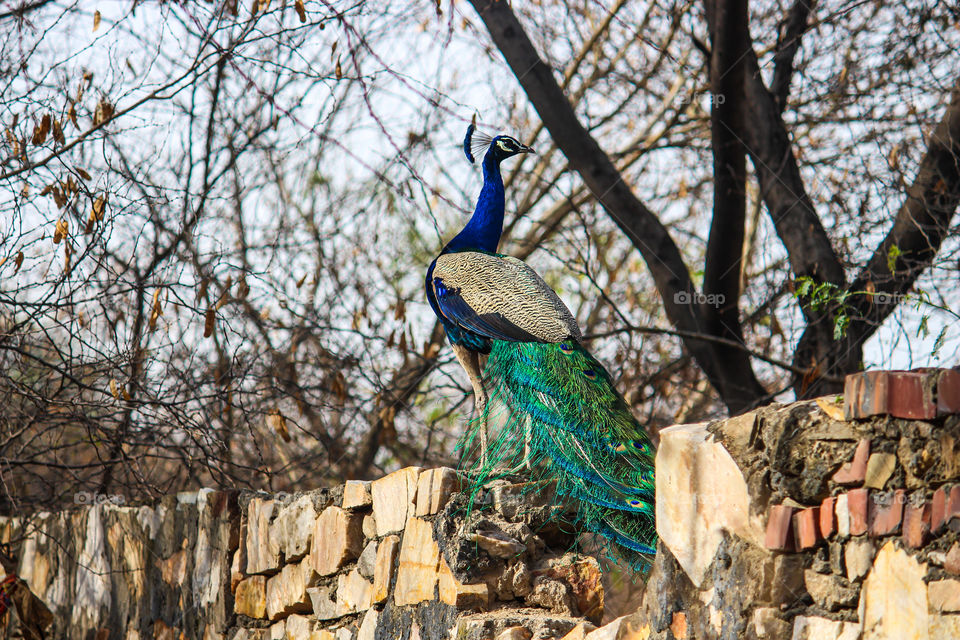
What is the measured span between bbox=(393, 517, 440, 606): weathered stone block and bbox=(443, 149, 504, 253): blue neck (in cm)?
144

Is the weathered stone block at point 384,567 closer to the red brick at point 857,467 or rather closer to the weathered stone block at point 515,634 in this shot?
the weathered stone block at point 515,634

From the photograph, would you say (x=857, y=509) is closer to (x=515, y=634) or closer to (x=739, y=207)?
(x=515, y=634)

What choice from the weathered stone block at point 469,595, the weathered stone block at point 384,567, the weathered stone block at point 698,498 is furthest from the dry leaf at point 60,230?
the weathered stone block at point 698,498

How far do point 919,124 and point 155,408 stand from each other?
5.05 m

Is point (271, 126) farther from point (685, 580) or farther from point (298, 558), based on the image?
point (685, 580)

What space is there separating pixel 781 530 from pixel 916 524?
31 cm

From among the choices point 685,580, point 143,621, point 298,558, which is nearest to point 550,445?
point 685,580

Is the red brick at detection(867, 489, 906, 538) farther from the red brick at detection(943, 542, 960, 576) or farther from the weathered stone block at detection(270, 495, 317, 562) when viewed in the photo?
the weathered stone block at detection(270, 495, 317, 562)

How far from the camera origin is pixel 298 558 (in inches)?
160

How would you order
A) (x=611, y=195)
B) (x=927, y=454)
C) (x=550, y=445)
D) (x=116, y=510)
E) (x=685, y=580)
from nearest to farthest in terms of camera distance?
(x=927, y=454), (x=685, y=580), (x=550, y=445), (x=116, y=510), (x=611, y=195)

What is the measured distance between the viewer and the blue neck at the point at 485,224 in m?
4.50

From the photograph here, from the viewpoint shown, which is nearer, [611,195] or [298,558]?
[298,558]

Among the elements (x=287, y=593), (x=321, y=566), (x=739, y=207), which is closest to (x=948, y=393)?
(x=321, y=566)

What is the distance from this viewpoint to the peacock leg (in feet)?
11.7
